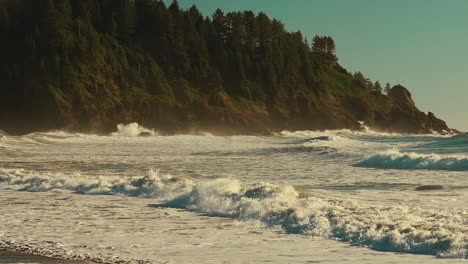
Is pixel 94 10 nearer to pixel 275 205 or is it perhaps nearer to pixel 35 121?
pixel 35 121

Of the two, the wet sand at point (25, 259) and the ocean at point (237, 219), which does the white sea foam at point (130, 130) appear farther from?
the wet sand at point (25, 259)

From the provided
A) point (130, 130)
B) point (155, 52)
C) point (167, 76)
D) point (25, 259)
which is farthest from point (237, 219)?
point (155, 52)

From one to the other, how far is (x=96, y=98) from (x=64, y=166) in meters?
52.1

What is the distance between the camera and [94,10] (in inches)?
3888

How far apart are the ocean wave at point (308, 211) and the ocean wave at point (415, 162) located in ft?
49.4

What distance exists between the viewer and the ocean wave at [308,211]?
9875 millimetres

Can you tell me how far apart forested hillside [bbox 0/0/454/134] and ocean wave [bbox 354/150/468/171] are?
1946 inches

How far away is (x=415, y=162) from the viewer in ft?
97.7

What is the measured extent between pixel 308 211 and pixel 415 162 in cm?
1875

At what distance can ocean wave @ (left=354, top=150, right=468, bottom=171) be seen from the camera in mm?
28672

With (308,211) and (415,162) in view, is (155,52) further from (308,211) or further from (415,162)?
(308,211)

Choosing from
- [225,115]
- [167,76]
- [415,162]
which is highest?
[167,76]

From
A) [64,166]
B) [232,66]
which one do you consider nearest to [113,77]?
[232,66]

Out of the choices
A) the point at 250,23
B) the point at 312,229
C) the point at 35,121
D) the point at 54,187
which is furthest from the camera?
the point at 250,23
